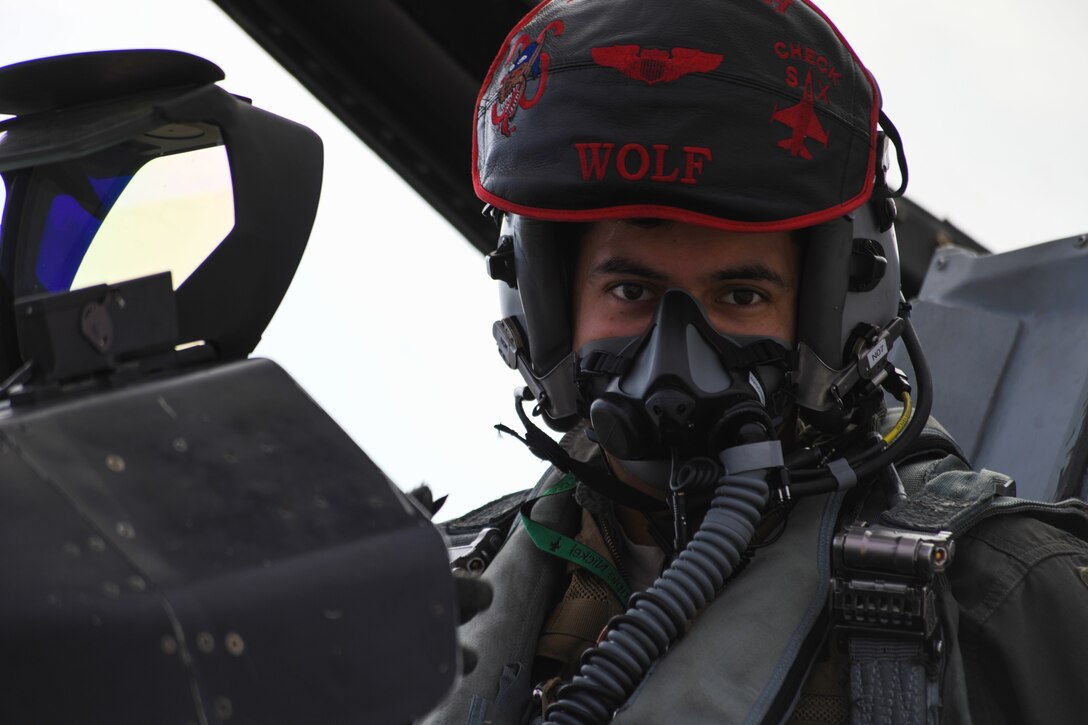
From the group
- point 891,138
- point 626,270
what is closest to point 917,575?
point 626,270

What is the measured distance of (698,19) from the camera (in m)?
1.64

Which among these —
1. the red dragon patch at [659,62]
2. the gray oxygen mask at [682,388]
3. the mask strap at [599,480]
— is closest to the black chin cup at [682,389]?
the gray oxygen mask at [682,388]

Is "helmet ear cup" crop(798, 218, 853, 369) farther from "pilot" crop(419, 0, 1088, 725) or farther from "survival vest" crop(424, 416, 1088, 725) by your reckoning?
"survival vest" crop(424, 416, 1088, 725)

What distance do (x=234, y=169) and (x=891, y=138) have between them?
110 cm

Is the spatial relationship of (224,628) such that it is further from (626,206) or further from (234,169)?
(626,206)

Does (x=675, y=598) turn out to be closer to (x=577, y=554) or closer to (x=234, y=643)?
(x=577, y=554)

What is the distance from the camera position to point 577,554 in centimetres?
179

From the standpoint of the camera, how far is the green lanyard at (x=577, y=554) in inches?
69.2

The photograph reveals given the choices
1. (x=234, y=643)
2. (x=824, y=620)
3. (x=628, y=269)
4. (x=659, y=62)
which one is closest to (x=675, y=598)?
(x=824, y=620)

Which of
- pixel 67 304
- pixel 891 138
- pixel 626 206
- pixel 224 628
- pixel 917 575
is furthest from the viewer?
pixel 891 138

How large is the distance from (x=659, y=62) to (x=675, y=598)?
64 centimetres

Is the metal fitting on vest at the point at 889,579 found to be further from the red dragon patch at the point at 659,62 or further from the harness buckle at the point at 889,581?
the red dragon patch at the point at 659,62

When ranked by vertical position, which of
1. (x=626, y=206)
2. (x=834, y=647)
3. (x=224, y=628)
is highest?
(x=224, y=628)

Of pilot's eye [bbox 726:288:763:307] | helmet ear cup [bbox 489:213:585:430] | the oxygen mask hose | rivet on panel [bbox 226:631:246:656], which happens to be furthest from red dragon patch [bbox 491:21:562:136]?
rivet on panel [bbox 226:631:246:656]
